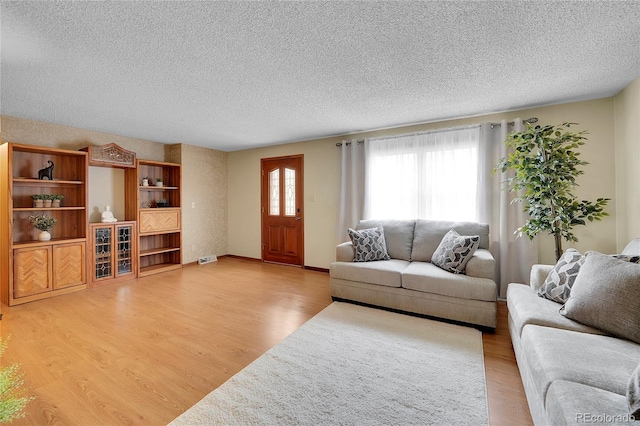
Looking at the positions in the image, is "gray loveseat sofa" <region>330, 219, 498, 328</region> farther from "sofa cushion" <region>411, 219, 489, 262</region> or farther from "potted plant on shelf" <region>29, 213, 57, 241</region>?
"potted plant on shelf" <region>29, 213, 57, 241</region>

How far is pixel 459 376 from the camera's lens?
206cm

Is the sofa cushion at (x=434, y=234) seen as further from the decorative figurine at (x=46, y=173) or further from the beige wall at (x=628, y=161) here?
the decorative figurine at (x=46, y=173)

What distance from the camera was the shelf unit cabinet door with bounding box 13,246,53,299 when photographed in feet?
11.3

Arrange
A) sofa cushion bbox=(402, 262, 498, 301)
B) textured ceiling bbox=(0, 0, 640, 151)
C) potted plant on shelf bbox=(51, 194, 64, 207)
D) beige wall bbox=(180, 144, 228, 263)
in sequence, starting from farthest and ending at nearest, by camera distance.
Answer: beige wall bbox=(180, 144, 228, 263) < potted plant on shelf bbox=(51, 194, 64, 207) < sofa cushion bbox=(402, 262, 498, 301) < textured ceiling bbox=(0, 0, 640, 151)

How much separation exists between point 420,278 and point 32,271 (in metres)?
4.75

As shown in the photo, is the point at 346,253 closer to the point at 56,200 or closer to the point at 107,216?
the point at 107,216

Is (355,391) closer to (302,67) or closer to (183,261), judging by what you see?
(302,67)

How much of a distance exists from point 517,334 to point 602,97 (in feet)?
9.72

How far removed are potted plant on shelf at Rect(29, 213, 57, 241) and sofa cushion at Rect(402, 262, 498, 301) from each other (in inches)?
183

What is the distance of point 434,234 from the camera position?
12.0ft

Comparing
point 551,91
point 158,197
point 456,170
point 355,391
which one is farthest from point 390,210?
point 158,197

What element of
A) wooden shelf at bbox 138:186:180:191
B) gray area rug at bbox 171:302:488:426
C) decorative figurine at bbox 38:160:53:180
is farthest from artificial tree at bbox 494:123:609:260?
decorative figurine at bbox 38:160:53:180

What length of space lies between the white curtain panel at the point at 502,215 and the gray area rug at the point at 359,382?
1.26 meters

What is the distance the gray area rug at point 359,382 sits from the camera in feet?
5.52
